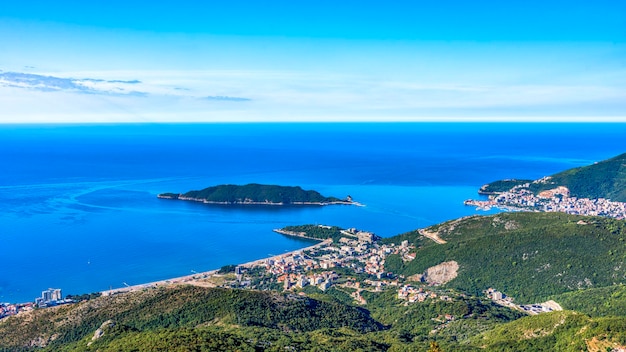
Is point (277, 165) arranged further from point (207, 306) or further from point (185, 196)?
point (207, 306)

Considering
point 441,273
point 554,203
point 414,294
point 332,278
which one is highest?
point 554,203

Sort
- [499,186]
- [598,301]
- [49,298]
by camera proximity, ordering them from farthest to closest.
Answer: [499,186] < [49,298] < [598,301]

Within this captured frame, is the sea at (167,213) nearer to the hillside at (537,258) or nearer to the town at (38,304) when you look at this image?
the town at (38,304)

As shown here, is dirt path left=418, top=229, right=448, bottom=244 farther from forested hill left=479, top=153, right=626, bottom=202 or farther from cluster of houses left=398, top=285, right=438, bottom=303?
forested hill left=479, top=153, right=626, bottom=202

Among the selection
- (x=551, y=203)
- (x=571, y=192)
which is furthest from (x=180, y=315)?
(x=571, y=192)

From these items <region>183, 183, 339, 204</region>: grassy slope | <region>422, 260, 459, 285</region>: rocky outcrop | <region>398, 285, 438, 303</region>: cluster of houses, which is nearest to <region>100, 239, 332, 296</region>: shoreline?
<region>422, 260, 459, 285</region>: rocky outcrop

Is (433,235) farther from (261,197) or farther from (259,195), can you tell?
(259,195)

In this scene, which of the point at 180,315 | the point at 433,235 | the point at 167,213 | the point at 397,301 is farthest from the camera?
the point at 167,213

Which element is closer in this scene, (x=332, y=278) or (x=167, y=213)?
(x=332, y=278)
